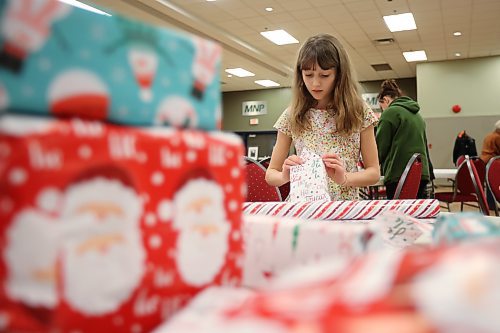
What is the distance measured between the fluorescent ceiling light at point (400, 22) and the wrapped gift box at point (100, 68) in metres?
7.82

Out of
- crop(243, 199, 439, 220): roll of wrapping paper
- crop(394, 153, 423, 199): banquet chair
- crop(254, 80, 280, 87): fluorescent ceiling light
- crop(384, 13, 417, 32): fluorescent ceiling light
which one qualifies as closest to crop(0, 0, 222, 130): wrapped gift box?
crop(243, 199, 439, 220): roll of wrapping paper

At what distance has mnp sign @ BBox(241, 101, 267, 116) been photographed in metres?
14.2

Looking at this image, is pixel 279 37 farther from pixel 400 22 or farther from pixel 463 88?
pixel 463 88

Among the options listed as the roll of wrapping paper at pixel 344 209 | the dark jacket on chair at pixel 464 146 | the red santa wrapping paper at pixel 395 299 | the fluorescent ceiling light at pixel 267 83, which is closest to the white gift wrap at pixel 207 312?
the red santa wrapping paper at pixel 395 299

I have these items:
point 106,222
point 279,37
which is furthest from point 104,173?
point 279,37

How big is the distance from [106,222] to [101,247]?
0.05ft

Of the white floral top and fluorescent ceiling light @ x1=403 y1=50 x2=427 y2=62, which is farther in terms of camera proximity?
fluorescent ceiling light @ x1=403 y1=50 x2=427 y2=62

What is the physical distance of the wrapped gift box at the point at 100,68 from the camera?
0.93ft

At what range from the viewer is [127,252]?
0.32 metres

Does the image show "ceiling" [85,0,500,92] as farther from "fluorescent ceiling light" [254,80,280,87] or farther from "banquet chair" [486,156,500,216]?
"banquet chair" [486,156,500,216]

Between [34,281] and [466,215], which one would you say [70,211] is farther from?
[466,215]

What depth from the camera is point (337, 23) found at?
783cm

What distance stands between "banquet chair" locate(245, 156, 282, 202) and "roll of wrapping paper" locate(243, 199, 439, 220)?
940 mm

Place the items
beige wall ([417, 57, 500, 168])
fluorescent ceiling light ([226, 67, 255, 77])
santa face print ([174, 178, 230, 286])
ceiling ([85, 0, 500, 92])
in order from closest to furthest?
1. santa face print ([174, 178, 230, 286])
2. ceiling ([85, 0, 500, 92])
3. beige wall ([417, 57, 500, 168])
4. fluorescent ceiling light ([226, 67, 255, 77])
